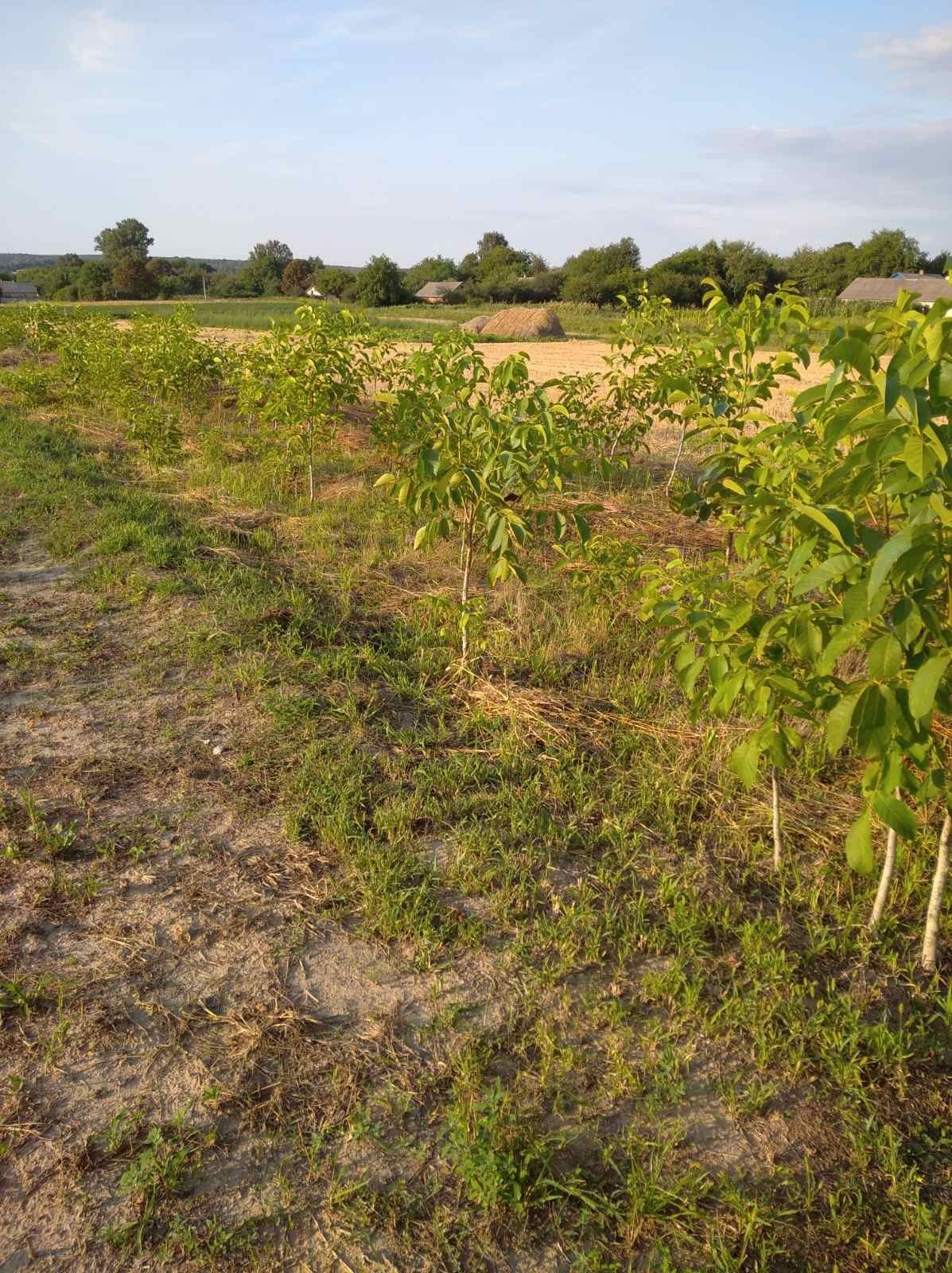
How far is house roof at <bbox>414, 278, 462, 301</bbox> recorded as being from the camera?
63.7m

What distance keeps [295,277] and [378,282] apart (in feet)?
71.1

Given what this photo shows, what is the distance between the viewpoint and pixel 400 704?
12.9 ft

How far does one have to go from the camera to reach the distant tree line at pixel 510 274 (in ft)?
162

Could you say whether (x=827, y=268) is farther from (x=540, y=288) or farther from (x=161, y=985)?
(x=161, y=985)

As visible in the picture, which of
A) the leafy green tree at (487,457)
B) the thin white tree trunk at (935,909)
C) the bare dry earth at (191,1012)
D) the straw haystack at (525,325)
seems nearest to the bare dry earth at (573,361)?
the straw haystack at (525,325)

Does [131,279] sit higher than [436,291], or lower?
lower

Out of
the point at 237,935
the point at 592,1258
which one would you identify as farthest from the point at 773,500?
the point at 237,935

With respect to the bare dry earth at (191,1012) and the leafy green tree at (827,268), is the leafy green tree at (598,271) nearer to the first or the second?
the leafy green tree at (827,268)

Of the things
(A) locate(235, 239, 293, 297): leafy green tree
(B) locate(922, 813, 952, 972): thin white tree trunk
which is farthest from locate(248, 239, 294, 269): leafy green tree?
(B) locate(922, 813, 952, 972): thin white tree trunk

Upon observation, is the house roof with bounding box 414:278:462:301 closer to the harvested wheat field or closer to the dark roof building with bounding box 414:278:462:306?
the dark roof building with bounding box 414:278:462:306

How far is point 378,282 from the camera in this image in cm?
5444

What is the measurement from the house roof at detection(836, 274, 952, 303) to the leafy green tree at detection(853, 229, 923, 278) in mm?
2163

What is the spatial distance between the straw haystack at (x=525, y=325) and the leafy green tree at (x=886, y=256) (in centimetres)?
3023

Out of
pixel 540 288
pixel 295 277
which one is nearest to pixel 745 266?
pixel 540 288
